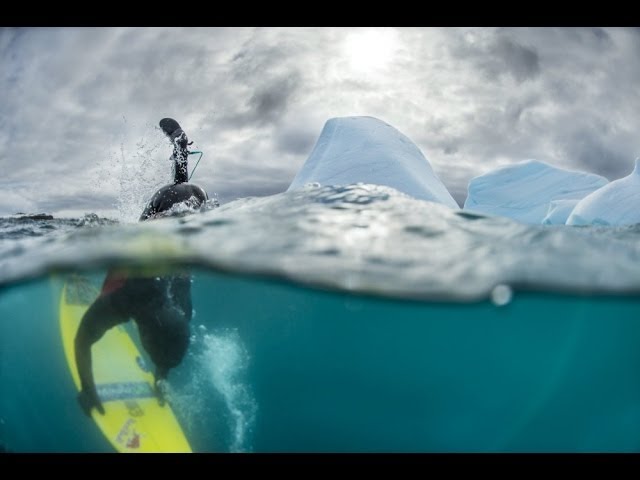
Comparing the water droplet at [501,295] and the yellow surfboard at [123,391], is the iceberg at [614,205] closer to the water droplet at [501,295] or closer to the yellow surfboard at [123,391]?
the water droplet at [501,295]

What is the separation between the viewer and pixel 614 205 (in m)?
13.1

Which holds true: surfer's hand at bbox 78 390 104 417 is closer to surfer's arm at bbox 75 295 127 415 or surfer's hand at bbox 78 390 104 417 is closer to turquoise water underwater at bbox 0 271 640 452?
surfer's arm at bbox 75 295 127 415

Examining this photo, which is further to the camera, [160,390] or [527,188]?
[527,188]

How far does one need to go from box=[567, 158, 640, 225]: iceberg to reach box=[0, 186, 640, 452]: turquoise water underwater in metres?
5.36

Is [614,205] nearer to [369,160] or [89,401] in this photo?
[369,160]

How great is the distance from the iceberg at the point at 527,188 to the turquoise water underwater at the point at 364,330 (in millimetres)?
12070

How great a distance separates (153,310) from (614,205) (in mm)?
13983

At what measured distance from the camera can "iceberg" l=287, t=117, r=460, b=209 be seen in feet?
48.7

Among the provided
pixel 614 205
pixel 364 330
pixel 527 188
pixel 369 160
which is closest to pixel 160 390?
pixel 364 330

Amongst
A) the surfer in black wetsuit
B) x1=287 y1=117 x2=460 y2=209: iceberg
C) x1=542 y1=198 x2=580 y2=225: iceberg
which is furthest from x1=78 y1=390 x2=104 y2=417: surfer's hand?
x1=542 y1=198 x2=580 y2=225: iceberg

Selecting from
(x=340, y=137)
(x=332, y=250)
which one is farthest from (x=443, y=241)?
(x=340, y=137)

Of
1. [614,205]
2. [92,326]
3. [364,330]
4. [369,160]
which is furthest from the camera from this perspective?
[369,160]

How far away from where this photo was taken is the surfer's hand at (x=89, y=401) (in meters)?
5.51
